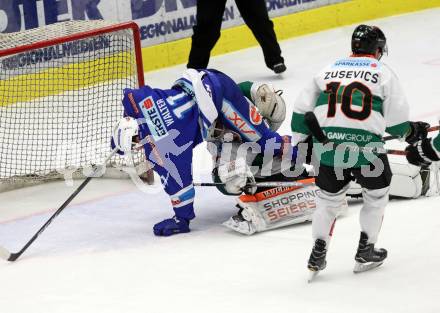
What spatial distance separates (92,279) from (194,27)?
3127mm

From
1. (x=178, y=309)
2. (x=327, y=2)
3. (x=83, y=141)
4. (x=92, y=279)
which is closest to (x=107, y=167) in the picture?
(x=83, y=141)

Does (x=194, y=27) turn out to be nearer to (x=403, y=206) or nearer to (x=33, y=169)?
(x=33, y=169)

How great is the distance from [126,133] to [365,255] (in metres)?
1.26

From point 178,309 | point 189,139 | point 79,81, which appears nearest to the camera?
point 178,309

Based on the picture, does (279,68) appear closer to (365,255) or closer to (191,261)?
(191,261)

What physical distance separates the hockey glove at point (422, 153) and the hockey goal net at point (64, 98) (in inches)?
75.2

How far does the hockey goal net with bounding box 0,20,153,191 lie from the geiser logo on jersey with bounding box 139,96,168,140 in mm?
775

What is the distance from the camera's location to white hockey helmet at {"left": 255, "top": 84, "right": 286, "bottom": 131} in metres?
4.99

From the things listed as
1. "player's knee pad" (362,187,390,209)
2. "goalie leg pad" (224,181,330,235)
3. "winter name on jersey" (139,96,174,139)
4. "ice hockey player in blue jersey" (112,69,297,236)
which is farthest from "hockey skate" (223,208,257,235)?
"player's knee pad" (362,187,390,209)

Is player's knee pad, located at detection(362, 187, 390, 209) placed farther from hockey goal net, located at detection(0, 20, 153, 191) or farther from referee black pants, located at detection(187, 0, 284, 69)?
referee black pants, located at detection(187, 0, 284, 69)

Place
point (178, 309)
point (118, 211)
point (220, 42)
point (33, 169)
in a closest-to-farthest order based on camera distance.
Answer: point (178, 309) → point (118, 211) → point (33, 169) → point (220, 42)

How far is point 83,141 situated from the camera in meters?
6.02

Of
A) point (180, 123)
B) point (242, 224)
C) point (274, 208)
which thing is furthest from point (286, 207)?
point (180, 123)

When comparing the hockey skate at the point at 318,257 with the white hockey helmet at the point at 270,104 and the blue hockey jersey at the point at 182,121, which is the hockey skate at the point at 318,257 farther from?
the white hockey helmet at the point at 270,104
